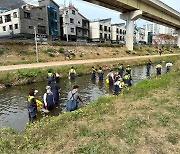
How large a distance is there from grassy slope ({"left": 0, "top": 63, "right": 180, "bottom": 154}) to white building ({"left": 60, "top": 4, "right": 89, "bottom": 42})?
2101 inches

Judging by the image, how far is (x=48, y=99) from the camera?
38.8 ft

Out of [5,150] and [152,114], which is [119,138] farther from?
[5,150]

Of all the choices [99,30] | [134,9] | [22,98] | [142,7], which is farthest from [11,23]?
[22,98]

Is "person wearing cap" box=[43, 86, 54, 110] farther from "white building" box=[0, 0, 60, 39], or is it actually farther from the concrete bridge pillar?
"white building" box=[0, 0, 60, 39]

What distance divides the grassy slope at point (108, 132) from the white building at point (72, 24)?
5338 cm

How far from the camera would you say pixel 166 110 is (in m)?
8.41

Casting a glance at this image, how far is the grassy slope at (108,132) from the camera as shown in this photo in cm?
575

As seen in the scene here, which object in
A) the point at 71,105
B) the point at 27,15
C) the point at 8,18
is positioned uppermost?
the point at 27,15

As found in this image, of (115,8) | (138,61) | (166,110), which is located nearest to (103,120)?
(166,110)

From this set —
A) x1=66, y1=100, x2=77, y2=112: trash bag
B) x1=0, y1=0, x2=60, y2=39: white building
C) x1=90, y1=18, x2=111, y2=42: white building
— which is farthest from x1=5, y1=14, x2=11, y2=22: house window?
x1=66, y1=100, x2=77, y2=112: trash bag

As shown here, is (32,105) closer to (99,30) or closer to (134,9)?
(134,9)

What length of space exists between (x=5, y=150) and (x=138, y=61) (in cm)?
3457

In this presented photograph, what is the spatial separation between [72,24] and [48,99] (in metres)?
56.4

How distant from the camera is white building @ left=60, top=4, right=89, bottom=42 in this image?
63.2 meters
